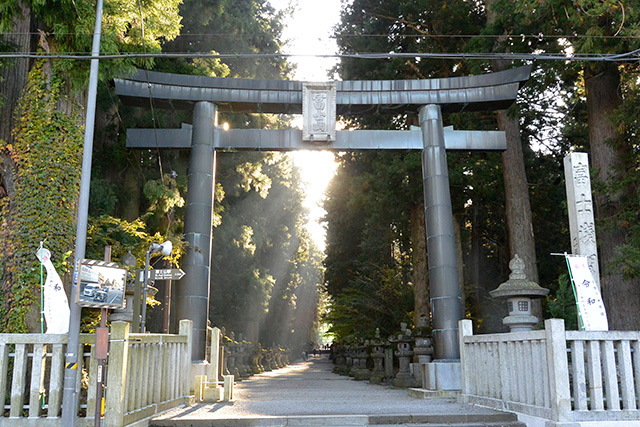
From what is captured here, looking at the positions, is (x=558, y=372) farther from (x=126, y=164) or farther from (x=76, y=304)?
(x=126, y=164)

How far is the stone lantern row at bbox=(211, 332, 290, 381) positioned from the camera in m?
19.5

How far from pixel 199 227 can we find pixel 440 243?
521 centimetres

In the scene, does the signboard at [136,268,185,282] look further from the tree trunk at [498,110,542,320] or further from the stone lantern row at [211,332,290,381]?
the tree trunk at [498,110,542,320]

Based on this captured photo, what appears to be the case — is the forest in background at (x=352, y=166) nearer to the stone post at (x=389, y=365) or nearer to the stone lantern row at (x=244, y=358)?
the stone lantern row at (x=244, y=358)

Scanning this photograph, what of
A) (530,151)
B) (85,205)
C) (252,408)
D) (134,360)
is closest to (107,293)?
(134,360)

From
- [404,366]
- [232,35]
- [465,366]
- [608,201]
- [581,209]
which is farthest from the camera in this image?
[232,35]

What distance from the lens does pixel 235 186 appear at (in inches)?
861

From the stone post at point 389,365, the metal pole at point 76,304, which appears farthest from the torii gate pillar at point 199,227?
the stone post at point 389,365

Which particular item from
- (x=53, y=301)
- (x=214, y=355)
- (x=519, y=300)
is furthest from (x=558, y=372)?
(x=53, y=301)

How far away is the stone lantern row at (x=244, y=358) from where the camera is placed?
1952cm

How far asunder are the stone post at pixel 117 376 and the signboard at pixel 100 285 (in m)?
0.52

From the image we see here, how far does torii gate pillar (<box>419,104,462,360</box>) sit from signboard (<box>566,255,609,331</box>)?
10.7 ft

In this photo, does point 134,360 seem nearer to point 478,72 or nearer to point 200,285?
point 200,285

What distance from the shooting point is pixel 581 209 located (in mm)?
10680
